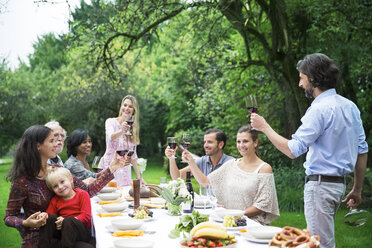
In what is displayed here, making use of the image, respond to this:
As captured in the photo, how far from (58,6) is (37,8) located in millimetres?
460

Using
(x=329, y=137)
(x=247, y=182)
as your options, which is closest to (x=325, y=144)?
(x=329, y=137)

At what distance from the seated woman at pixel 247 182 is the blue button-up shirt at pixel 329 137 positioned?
2.68 feet

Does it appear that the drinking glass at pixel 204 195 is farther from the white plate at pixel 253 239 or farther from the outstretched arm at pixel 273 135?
the white plate at pixel 253 239

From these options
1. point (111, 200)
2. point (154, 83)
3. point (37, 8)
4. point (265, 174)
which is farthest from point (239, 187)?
point (154, 83)

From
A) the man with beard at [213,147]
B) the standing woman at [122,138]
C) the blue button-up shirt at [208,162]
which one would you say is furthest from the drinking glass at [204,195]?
the standing woman at [122,138]

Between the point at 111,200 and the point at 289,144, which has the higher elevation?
the point at 289,144

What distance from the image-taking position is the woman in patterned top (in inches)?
124

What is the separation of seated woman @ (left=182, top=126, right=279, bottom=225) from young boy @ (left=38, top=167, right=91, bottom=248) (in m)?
1.00

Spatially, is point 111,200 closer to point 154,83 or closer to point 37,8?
point 37,8

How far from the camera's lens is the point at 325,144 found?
3045mm

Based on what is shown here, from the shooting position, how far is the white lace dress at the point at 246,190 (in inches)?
150

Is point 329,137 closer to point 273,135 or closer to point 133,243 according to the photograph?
point 273,135

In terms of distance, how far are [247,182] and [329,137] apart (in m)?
1.14

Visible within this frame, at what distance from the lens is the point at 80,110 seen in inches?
822
